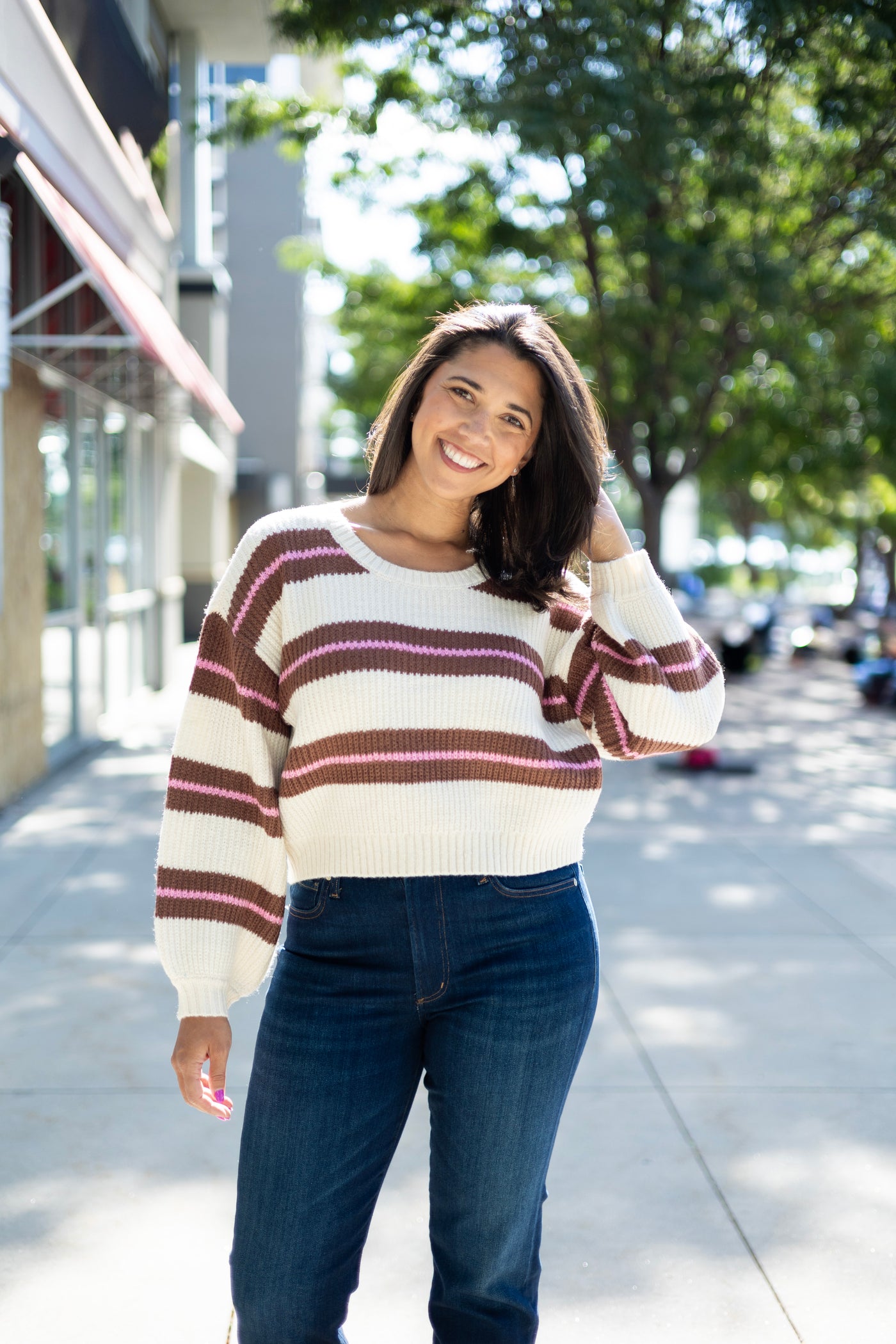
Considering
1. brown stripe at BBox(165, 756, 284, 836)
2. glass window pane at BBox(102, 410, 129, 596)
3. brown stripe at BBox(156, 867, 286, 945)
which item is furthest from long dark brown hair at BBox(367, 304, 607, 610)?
glass window pane at BBox(102, 410, 129, 596)

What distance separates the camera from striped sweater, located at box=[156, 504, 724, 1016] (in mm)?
1881

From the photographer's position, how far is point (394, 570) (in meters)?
1.98

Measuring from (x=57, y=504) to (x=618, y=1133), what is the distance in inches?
279

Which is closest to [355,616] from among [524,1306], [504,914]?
[504,914]

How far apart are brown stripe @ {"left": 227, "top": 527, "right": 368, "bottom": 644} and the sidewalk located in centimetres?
159

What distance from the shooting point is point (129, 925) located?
547 centimetres

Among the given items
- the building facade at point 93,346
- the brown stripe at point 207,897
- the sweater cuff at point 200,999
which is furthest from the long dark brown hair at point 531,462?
the building facade at point 93,346

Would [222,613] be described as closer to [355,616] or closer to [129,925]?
[355,616]

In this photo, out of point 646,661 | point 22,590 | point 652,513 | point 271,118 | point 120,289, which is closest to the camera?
point 646,661

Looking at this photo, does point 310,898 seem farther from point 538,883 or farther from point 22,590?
point 22,590

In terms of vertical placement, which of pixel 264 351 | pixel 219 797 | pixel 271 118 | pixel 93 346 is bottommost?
pixel 219 797

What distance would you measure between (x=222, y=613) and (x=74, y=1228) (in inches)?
71.3

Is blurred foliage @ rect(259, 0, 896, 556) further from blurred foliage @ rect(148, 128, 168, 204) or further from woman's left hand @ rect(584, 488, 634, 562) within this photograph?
woman's left hand @ rect(584, 488, 634, 562)

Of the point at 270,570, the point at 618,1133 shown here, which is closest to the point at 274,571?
the point at 270,570
